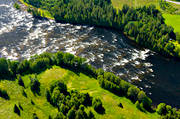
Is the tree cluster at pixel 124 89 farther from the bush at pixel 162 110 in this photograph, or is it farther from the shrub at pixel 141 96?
the bush at pixel 162 110

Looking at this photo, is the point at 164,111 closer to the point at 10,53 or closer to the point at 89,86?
the point at 89,86

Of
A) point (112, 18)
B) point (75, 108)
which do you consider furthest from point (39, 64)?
point (112, 18)

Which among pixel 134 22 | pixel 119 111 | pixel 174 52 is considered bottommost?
pixel 119 111

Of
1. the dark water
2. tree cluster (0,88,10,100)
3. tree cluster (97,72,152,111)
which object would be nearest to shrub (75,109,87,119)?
tree cluster (97,72,152,111)

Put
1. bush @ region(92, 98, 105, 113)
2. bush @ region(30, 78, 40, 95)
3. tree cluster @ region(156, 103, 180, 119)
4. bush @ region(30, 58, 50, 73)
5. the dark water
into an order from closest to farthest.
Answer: tree cluster @ region(156, 103, 180, 119)
bush @ region(92, 98, 105, 113)
bush @ region(30, 78, 40, 95)
the dark water
bush @ region(30, 58, 50, 73)

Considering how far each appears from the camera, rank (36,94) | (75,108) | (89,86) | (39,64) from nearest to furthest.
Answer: (75,108) → (36,94) → (89,86) → (39,64)

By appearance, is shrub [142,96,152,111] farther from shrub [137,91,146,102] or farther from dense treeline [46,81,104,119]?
dense treeline [46,81,104,119]

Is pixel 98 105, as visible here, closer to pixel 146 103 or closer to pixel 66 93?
pixel 66 93
